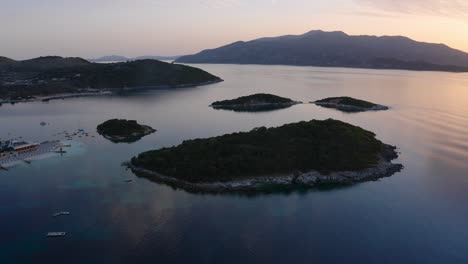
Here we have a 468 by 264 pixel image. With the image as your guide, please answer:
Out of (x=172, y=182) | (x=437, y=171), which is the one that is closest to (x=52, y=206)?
(x=172, y=182)

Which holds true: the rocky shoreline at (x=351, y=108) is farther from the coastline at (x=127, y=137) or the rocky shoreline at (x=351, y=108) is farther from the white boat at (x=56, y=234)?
the white boat at (x=56, y=234)

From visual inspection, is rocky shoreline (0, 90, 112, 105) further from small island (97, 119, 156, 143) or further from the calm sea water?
the calm sea water

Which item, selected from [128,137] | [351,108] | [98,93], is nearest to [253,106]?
[351,108]

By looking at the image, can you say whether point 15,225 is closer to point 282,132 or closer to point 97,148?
point 97,148

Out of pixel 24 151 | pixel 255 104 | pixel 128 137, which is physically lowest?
pixel 24 151

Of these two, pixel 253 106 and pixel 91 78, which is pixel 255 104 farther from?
pixel 91 78

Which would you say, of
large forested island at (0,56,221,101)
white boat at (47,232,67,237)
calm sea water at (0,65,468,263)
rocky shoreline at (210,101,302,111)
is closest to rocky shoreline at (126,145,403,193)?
calm sea water at (0,65,468,263)

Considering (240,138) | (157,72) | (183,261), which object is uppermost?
(157,72)
